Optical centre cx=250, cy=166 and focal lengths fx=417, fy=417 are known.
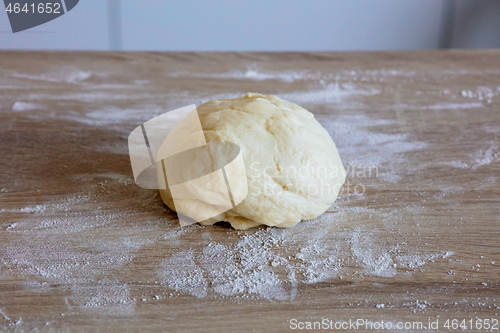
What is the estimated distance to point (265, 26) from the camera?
254 cm

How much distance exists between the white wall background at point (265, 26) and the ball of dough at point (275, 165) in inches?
60.7

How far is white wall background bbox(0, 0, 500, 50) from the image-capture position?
2.42 m

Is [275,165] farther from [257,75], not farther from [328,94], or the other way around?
[257,75]

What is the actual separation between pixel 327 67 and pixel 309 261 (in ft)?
3.85

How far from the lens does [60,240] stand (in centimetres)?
104

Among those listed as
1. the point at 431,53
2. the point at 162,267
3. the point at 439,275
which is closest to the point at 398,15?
the point at 431,53

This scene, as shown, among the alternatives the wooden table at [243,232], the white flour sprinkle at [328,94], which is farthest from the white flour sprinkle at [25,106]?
the white flour sprinkle at [328,94]

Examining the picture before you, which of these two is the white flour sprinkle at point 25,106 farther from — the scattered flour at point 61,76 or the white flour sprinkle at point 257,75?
the white flour sprinkle at point 257,75

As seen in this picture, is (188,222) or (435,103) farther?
(435,103)

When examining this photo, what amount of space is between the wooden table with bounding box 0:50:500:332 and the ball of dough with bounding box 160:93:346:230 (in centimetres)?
6

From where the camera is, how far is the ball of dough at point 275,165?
3.36 ft

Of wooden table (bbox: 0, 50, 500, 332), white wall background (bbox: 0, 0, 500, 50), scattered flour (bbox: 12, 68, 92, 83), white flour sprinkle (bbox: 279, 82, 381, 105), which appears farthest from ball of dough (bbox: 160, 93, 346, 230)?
white wall background (bbox: 0, 0, 500, 50)

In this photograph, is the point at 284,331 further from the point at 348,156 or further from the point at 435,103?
the point at 435,103

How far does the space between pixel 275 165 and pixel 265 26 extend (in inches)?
68.3
